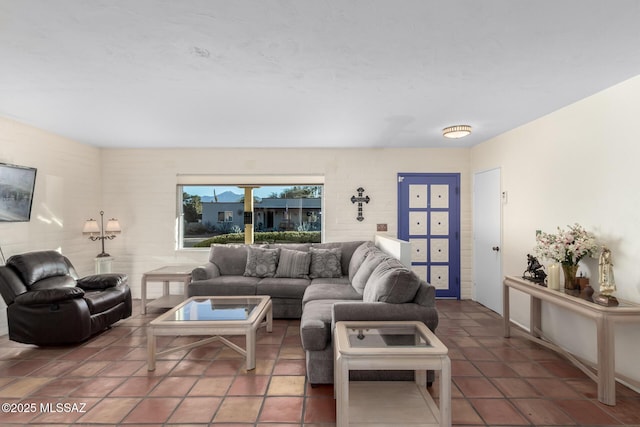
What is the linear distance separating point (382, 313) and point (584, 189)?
2268 mm

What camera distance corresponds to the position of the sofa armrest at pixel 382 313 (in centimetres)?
258

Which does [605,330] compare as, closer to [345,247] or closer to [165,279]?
[345,247]

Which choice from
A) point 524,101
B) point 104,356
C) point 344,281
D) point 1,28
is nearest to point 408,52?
point 524,101

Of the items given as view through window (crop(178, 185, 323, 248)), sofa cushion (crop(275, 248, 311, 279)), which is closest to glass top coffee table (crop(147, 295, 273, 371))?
sofa cushion (crop(275, 248, 311, 279))

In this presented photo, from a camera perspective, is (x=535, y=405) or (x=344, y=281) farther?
(x=344, y=281)

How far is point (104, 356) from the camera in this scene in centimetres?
317

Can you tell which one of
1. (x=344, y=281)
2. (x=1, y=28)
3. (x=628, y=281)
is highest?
(x=1, y=28)

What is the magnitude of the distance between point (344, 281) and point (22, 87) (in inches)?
152

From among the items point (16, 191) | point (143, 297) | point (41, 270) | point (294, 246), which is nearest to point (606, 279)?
point (294, 246)

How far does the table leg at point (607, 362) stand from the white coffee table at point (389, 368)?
127 centimetres

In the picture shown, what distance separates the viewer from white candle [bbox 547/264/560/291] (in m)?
3.07

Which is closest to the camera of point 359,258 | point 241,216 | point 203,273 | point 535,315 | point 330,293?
point 535,315

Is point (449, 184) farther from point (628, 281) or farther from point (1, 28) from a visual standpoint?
point (1, 28)

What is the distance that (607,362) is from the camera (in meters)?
2.38
